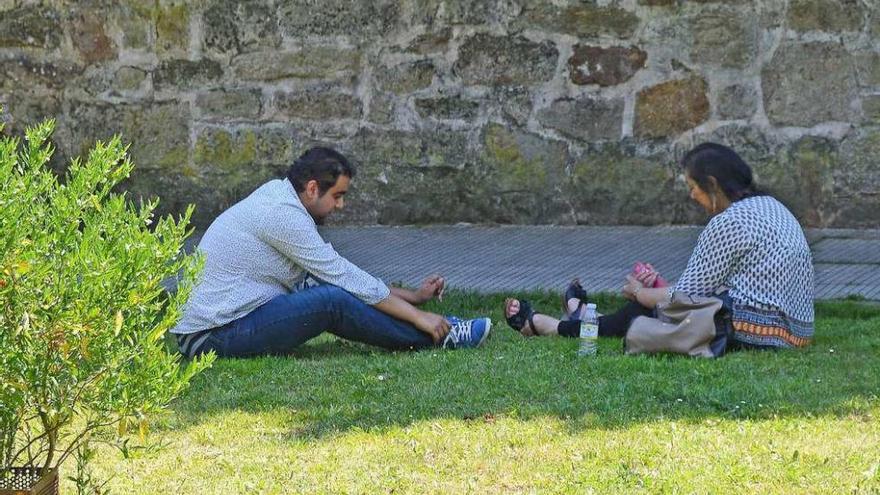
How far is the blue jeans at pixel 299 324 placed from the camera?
18.5ft

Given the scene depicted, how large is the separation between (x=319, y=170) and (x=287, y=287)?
0.48 metres

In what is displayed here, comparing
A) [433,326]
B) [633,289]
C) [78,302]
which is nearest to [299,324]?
[433,326]

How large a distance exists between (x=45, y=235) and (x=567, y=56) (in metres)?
5.61

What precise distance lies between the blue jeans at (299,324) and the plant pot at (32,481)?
2188 mm

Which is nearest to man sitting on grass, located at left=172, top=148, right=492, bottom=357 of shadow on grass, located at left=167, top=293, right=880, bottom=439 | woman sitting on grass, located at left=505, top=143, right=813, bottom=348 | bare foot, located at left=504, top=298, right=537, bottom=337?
shadow on grass, located at left=167, top=293, right=880, bottom=439

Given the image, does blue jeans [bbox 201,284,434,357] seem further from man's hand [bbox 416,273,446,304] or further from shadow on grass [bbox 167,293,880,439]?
man's hand [bbox 416,273,446,304]

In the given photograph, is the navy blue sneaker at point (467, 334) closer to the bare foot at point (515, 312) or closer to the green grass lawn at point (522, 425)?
the green grass lawn at point (522, 425)

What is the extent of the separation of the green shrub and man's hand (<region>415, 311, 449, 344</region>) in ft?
8.33

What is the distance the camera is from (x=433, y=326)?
5797 millimetres

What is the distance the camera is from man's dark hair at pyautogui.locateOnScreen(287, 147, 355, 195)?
18.9ft

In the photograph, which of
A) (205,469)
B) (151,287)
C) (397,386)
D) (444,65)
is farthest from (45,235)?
(444,65)

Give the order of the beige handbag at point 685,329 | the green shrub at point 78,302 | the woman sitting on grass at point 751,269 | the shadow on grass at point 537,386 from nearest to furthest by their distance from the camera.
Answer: the green shrub at point 78,302
the shadow on grass at point 537,386
the beige handbag at point 685,329
the woman sitting on grass at point 751,269

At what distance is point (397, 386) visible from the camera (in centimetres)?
502

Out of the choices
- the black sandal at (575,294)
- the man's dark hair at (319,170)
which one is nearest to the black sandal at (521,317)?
the black sandal at (575,294)
